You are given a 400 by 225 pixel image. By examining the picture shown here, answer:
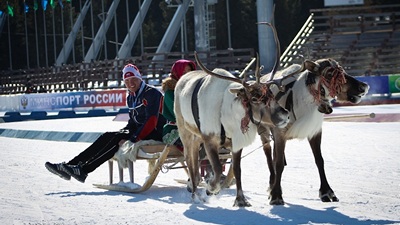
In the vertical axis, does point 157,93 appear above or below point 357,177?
above

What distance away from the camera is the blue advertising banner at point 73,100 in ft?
121

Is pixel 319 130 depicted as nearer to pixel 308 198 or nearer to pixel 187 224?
pixel 308 198

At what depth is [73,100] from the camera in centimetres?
3931

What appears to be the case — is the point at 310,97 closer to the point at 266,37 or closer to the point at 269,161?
the point at 269,161

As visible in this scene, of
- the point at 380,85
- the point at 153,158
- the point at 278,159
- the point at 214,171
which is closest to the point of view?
the point at 278,159

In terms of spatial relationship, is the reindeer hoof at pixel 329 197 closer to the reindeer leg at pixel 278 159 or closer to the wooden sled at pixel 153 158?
the reindeer leg at pixel 278 159

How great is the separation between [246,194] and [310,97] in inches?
54.8

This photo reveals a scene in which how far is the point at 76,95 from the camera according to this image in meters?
39.1

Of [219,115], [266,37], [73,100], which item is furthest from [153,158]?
[266,37]

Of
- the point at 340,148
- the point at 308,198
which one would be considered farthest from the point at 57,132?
the point at 308,198

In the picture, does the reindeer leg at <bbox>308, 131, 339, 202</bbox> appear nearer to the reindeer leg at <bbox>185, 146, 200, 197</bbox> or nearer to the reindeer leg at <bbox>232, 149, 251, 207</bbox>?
the reindeer leg at <bbox>232, 149, 251, 207</bbox>

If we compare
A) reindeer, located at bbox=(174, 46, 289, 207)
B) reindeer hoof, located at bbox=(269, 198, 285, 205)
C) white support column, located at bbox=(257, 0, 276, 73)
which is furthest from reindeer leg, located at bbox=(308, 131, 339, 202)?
white support column, located at bbox=(257, 0, 276, 73)

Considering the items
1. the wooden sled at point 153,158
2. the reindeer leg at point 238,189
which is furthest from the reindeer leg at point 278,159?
the wooden sled at point 153,158

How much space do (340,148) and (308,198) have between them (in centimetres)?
589
